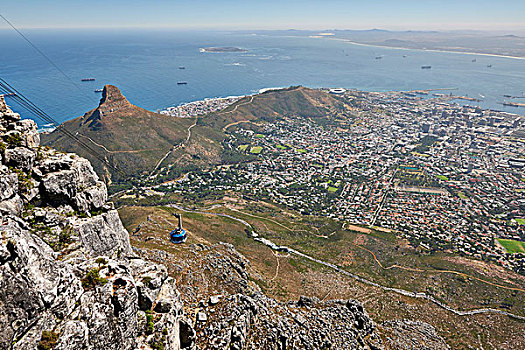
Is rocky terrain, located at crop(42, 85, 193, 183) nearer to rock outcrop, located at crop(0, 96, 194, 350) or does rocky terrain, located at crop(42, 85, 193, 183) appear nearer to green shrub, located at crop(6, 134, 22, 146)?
rock outcrop, located at crop(0, 96, 194, 350)

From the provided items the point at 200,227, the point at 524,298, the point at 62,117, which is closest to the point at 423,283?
the point at 524,298

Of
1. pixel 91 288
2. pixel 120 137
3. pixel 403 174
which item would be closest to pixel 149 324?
pixel 91 288

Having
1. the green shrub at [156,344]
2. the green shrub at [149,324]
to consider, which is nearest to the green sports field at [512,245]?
the green shrub at [156,344]

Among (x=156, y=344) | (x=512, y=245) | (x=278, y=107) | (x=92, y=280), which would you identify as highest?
(x=92, y=280)

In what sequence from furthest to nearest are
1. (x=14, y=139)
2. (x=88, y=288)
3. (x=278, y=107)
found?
(x=278, y=107), (x=14, y=139), (x=88, y=288)

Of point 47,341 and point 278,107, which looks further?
point 278,107

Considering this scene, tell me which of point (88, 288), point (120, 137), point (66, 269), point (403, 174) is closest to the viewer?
point (66, 269)

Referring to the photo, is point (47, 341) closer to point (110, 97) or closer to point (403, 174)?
point (403, 174)
